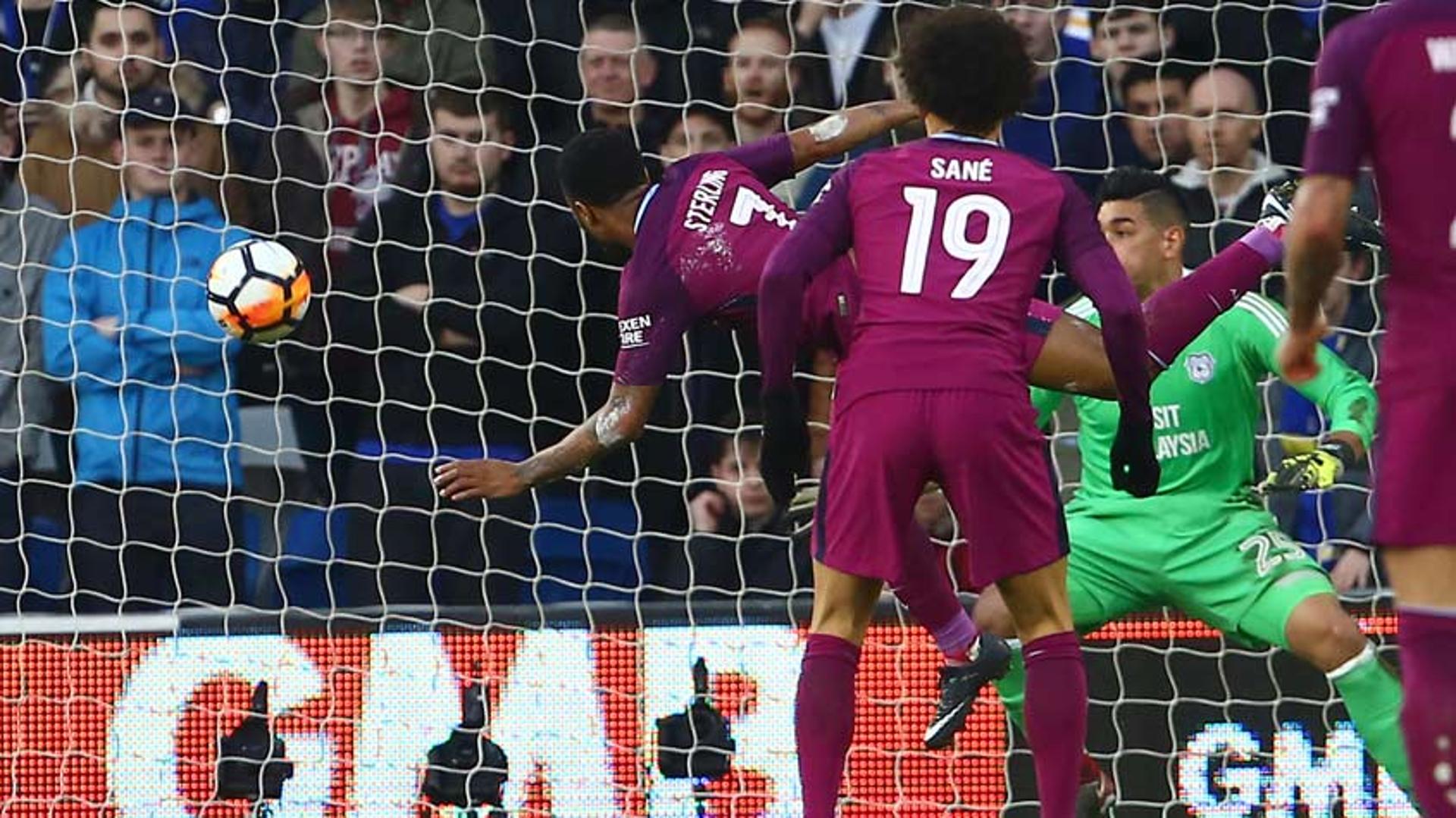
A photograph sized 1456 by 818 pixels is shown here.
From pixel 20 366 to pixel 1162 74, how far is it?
3557 mm

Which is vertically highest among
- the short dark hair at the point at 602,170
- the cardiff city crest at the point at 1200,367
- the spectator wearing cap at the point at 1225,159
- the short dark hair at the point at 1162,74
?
the short dark hair at the point at 1162,74

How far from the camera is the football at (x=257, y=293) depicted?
6988mm

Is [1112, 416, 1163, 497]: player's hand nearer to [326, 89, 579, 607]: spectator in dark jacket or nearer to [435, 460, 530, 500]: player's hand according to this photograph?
[435, 460, 530, 500]: player's hand

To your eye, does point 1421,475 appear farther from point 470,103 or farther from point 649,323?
point 470,103

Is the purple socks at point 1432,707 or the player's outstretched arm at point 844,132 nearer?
the purple socks at point 1432,707

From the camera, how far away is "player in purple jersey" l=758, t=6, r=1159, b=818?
5137mm

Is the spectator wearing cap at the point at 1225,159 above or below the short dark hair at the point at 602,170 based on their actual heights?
above

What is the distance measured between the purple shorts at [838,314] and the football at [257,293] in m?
1.85

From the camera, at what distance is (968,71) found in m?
5.24

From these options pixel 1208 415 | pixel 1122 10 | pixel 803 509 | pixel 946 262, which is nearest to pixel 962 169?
pixel 946 262

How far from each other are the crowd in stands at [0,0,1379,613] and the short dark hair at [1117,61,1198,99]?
1 cm

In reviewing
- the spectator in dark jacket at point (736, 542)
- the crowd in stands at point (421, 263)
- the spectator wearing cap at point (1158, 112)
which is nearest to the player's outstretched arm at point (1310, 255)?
the spectator in dark jacket at point (736, 542)

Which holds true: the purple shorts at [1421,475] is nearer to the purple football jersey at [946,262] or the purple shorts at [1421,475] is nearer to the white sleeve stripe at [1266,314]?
the purple football jersey at [946,262]

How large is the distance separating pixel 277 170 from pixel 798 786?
2763 millimetres
